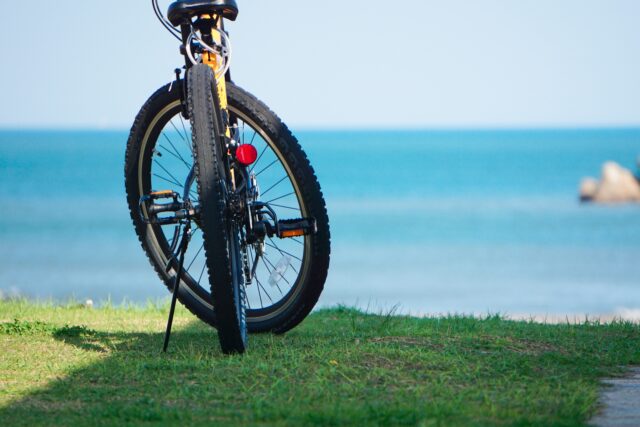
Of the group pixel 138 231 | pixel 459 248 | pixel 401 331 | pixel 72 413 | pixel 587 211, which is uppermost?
pixel 587 211

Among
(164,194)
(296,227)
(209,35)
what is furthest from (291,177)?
(209,35)

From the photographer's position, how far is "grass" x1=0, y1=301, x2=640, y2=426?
3.37m

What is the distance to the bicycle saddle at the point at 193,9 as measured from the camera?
4.80 meters

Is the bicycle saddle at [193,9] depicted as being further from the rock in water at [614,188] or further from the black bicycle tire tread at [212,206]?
the rock in water at [614,188]

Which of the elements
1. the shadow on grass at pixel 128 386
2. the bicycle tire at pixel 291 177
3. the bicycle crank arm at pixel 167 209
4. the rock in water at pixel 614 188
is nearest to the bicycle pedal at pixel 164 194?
the bicycle crank arm at pixel 167 209

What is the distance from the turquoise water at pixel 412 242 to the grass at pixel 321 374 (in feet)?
6.04

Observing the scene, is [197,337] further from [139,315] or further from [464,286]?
[464,286]

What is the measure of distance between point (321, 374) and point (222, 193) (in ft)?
3.19

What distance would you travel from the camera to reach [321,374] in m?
3.91

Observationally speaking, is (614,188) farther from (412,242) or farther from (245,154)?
(245,154)

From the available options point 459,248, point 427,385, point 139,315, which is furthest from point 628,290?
point 427,385

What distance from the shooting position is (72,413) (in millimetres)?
3502

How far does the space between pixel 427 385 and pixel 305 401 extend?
21.2 inches

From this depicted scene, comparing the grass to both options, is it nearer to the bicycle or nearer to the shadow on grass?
the shadow on grass
